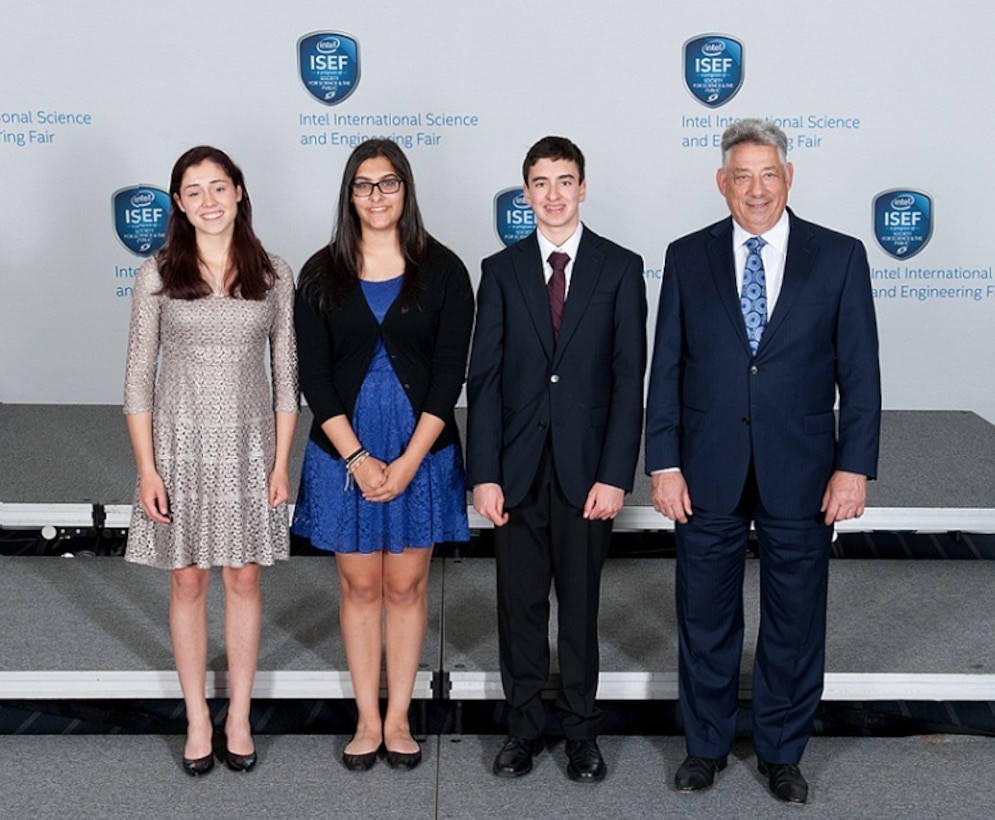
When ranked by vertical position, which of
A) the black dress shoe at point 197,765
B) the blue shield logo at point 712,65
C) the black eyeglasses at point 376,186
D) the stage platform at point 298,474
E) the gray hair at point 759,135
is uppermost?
the blue shield logo at point 712,65

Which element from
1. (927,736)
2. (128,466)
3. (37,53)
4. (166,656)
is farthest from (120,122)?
(927,736)

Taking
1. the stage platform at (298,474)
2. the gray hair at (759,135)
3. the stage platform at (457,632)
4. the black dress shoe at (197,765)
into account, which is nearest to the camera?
the gray hair at (759,135)

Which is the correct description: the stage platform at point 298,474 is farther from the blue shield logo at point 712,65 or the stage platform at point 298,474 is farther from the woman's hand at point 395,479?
the blue shield logo at point 712,65

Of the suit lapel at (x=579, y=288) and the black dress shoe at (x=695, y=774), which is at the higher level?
the suit lapel at (x=579, y=288)

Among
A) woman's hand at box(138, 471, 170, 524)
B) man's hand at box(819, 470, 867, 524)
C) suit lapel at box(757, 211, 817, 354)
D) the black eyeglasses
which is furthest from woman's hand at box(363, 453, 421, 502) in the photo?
man's hand at box(819, 470, 867, 524)

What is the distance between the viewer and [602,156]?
5.23 m

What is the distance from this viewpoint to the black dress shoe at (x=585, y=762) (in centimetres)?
300

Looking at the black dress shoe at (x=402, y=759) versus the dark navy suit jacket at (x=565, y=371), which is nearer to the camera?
the dark navy suit jacket at (x=565, y=371)

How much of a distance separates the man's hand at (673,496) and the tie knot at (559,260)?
0.51 m

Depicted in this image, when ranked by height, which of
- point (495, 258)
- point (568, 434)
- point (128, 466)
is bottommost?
point (128, 466)

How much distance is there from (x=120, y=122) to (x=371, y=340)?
2.82m

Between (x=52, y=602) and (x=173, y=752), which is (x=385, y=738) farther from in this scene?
(x=52, y=602)

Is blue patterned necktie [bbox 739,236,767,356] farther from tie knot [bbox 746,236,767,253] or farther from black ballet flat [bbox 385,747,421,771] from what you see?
black ballet flat [bbox 385,747,421,771]

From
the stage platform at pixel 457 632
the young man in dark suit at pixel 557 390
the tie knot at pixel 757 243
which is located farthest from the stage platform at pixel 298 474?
the tie knot at pixel 757 243
